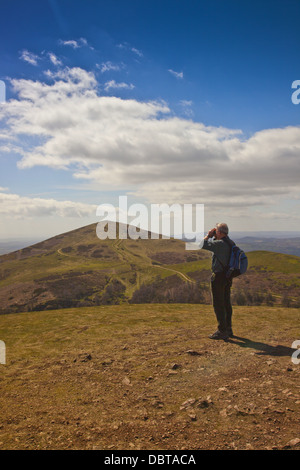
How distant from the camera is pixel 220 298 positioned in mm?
9445

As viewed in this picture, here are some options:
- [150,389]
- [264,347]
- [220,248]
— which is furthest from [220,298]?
[150,389]

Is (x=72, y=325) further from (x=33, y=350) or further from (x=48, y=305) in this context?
(x=48, y=305)

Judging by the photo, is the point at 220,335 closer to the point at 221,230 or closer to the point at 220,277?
the point at 220,277

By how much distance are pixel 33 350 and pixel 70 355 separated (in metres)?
1.57

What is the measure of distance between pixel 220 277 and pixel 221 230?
167cm

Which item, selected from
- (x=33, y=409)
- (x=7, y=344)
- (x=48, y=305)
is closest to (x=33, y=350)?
(x=7, y=344)

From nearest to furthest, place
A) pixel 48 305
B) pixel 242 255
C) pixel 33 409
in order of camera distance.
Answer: pixel 33 409 → pixel 242 255 → pixel 48 305

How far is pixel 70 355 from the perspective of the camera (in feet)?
26.6

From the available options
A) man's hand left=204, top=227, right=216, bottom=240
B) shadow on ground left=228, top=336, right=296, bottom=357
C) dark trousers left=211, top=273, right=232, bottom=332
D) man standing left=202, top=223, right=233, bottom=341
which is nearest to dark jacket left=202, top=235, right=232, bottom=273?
man standing left=202, top=223, right=233, bottom=341

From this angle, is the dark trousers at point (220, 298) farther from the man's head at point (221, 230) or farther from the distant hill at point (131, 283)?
the distant hill at point (131, 283)

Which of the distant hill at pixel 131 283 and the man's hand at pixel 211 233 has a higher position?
the man's hand at pixel 211 233

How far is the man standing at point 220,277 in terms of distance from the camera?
366 inches

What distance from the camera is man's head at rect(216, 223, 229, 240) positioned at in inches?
373

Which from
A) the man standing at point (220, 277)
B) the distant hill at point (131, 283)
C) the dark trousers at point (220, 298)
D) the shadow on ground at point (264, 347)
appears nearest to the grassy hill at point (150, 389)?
the shadow on ground at point (264, 347)
